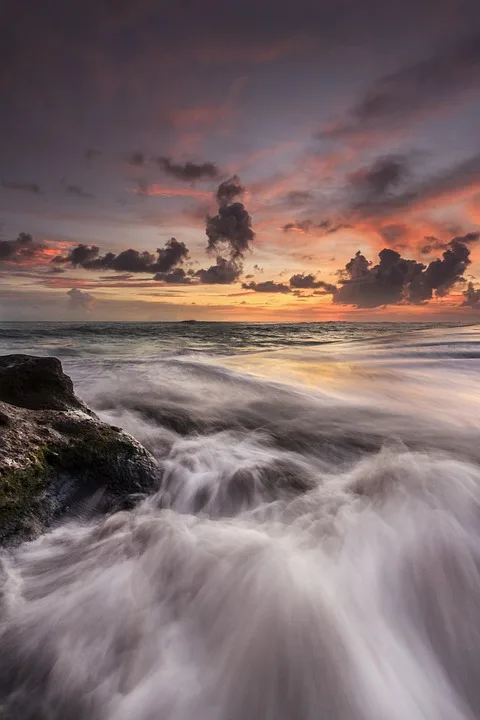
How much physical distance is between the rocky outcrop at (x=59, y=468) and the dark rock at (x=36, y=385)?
942 millimetres

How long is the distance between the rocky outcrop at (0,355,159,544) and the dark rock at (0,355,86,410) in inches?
37.1

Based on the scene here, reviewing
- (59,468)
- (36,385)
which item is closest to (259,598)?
(59,468)

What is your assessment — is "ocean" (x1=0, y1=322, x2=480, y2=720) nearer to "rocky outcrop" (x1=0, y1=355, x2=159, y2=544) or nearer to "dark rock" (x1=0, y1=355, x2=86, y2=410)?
"rocky outcrop" (x1=0, y1=355, x2=159, y2=544)

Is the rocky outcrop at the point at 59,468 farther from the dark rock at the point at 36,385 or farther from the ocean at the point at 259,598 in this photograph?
the dark rock at the point at 36,385

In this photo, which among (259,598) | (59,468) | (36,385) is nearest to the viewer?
(259,598)

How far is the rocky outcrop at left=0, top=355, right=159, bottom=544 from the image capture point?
9.82 feet

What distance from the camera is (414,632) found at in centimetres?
237

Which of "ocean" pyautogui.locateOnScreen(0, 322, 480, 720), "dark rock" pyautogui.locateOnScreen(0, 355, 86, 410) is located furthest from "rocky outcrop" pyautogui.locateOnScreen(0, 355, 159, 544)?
"dark rock" pyautogui.locateOnScreen(0, 355, 86, 410)

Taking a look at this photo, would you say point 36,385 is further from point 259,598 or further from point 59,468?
point 259,598

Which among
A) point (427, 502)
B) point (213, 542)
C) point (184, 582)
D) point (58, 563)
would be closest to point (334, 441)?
point (427, 502)

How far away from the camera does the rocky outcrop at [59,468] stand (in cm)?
299

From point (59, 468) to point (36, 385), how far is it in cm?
198

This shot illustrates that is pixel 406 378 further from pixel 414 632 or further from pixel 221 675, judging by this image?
pixel 221 675

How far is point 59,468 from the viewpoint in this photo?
344cm
